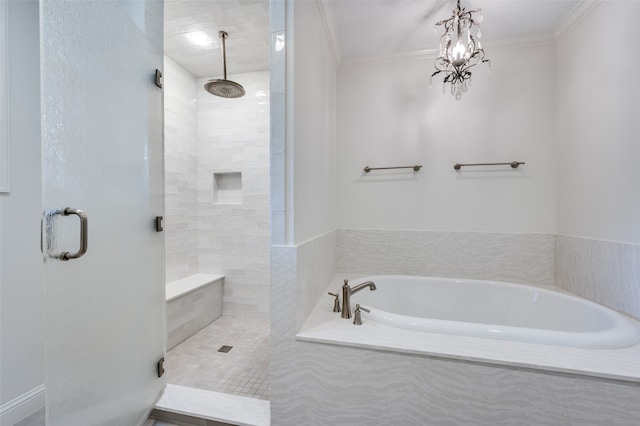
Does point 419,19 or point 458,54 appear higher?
point 419,19

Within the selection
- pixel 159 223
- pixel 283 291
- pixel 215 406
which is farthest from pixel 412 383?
pixel 159 223

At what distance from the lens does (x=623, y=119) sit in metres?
1.45

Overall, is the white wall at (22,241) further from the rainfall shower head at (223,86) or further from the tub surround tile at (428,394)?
the tub surround tile at (428,394)

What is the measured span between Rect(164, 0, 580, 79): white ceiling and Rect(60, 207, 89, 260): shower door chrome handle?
168cm

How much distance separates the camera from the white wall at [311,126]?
1267 mm

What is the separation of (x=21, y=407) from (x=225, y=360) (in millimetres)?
1016

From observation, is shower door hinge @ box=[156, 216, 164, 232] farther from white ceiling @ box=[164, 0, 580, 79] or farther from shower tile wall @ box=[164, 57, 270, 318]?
white ceiling @ box=[164, 0, 580, 79]

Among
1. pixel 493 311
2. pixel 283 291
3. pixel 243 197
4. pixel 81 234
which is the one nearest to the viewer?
pixel 81 234

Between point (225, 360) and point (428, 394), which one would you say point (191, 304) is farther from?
point (428, 394)

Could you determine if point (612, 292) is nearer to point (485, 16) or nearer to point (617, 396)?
point (617, 396)

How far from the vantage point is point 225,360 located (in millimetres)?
1865

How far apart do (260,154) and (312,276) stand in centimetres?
156

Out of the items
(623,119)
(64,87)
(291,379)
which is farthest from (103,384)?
(623,119)

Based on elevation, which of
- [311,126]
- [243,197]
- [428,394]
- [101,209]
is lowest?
[428,394]
